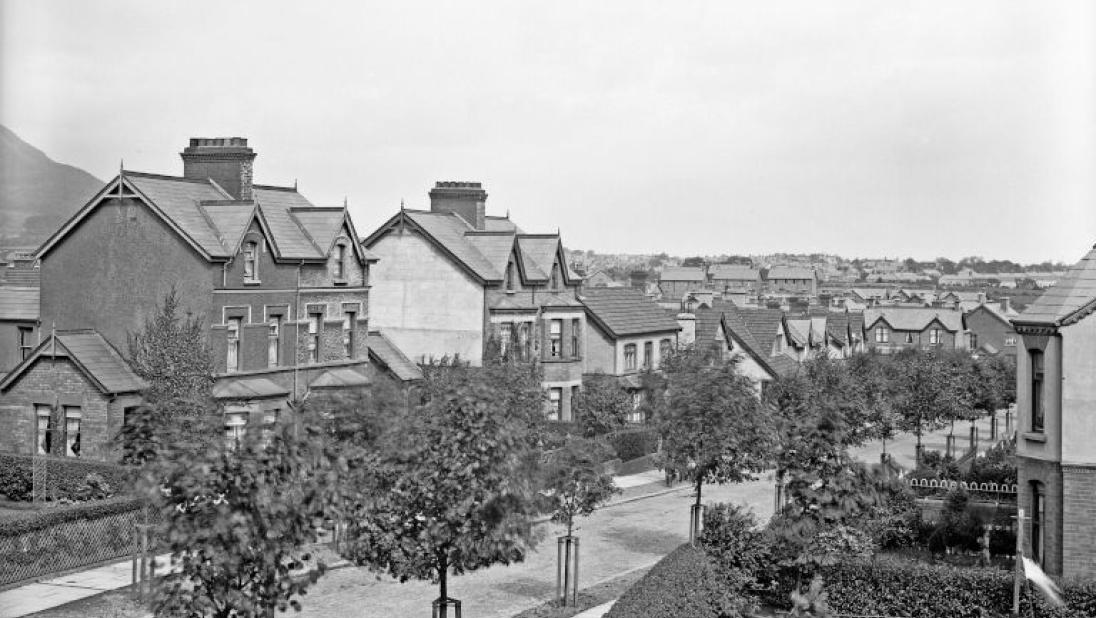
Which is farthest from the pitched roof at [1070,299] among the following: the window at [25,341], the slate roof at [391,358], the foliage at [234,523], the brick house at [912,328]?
the brick house at [912,328]

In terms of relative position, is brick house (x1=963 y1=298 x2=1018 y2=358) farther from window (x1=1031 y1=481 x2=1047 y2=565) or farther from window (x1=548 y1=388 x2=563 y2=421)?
window (x1=1031 y1=481 x2=1047 y2=565)

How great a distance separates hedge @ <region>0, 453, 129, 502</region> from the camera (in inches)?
1462

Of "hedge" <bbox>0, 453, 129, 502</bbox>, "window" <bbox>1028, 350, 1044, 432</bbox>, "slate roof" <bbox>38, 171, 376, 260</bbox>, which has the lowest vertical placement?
"hedge" <bbox>0, 453, 129, 502</bbox>

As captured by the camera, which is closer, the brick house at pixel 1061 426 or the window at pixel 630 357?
the brick house at pixel 1061 426

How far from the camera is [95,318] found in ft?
142

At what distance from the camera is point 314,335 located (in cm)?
4809

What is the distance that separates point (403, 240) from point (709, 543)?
3341 cm

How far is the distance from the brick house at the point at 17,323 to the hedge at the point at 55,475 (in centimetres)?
839

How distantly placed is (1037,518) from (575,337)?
33.6 meters

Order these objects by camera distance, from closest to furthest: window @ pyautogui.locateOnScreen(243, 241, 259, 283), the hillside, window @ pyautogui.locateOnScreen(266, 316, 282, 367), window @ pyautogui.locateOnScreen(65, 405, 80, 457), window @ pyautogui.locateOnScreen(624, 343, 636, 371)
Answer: the hillside → window @ pyautogui.locateOnScreen(65, 405, 80, 457) → window @ pyautogui.locateOnScreen(243, 241, 259, 283) → window @ pyautogui.locateOnScreen(266, 316, 282, 367) → window @ pyautogui.locateOnScreen(624, 343, 636, 371)

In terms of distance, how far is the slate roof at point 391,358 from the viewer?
53.2 meters

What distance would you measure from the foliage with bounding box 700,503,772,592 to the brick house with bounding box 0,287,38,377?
2979 centimetres

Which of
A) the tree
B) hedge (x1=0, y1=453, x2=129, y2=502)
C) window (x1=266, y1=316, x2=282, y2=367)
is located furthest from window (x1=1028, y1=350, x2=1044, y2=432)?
window (x1=266, y1=316, x2=282, y2=367)

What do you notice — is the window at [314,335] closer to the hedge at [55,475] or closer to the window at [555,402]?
the hedge at [55,475]
